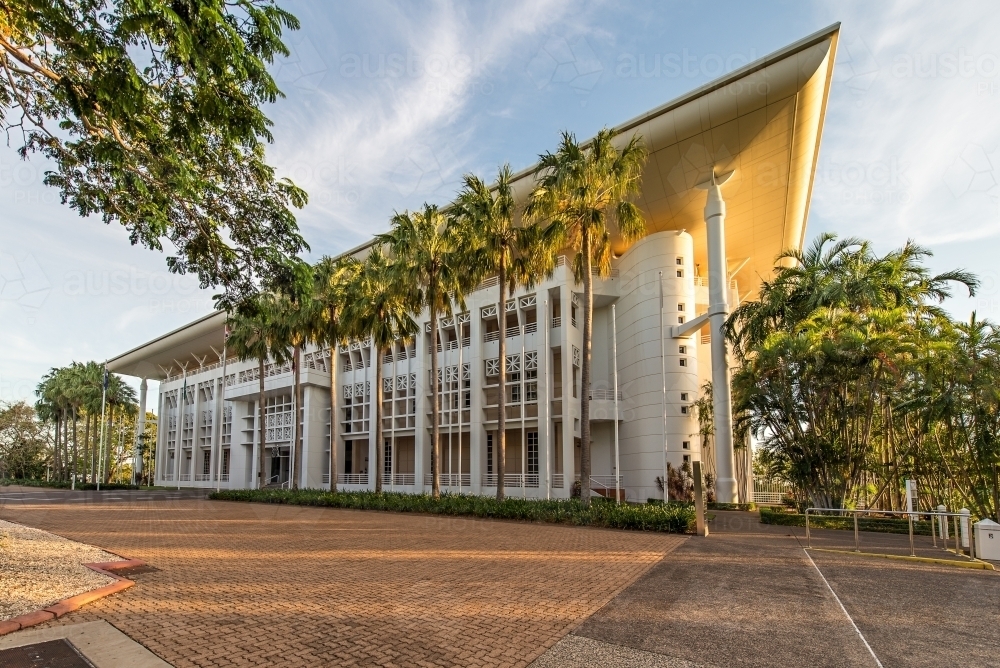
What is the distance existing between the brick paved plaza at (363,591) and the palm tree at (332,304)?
12.7 meters

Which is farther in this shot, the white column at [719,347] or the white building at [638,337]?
the white column at [719,347]

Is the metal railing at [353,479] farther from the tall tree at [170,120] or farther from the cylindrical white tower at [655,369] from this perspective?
the tall tree at [170,120]

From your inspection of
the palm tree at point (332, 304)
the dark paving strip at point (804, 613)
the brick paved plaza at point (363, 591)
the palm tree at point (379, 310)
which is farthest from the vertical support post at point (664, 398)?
the dark paving strip at point (804, 613)

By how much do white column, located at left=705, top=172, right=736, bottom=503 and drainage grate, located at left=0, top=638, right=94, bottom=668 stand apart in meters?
24.4

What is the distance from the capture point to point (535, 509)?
61.9 ft

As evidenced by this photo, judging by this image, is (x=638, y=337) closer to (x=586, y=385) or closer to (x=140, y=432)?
(x=586, y=385)

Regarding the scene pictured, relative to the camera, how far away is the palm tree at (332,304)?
2827cm

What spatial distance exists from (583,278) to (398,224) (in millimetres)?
8562

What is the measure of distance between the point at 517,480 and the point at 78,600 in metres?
23.6

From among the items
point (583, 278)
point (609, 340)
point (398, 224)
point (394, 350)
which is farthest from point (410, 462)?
point (583, 278)

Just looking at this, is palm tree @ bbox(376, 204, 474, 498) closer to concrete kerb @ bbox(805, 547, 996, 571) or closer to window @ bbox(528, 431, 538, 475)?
window @ bbox(528, 431, 538, 475)

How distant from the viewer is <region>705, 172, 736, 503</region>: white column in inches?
995

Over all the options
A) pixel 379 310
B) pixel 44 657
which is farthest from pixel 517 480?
pixel 44 657

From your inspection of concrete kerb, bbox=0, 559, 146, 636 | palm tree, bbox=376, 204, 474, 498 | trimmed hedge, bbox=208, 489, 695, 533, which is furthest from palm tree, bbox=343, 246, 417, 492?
concrete kerb, bbox=0, 559, 146, 636
